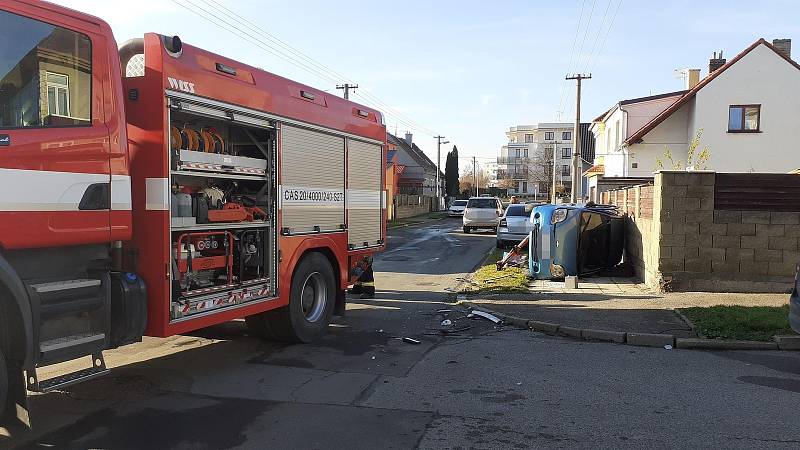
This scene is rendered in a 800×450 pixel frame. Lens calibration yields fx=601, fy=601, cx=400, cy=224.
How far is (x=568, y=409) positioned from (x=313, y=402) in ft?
7.48

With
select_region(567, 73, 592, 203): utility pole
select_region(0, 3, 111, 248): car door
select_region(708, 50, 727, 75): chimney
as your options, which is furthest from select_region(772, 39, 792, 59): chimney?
select_region(0, 3, 111, 248): car door

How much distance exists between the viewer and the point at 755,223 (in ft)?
34.9

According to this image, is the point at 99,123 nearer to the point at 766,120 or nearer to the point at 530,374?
the point at 530,374

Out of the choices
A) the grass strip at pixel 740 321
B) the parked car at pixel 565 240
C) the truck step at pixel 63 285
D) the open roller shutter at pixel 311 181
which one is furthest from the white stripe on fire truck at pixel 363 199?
the grass strip at pixel 740 321

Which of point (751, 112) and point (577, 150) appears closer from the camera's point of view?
point (751, 112)

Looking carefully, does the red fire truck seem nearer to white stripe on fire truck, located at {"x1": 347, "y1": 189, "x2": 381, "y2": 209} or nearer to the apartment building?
white stripe on fire truck, located at {"x1": 347, "y1": 189, "x2": 381, "y2": 209}

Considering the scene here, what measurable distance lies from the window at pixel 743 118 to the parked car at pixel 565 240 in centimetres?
1576

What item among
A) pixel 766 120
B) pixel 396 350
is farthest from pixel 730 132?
pixel 396 350

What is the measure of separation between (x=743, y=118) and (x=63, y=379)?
27.9 meters

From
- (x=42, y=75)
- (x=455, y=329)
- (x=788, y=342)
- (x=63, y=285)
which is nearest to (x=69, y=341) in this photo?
(x=63, y=285)

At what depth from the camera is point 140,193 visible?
529 cm

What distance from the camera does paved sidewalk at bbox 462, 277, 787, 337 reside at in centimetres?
856

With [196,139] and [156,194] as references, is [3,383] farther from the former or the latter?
[196,139]

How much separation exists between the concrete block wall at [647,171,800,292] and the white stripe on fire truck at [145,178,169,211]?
880 centimetres
